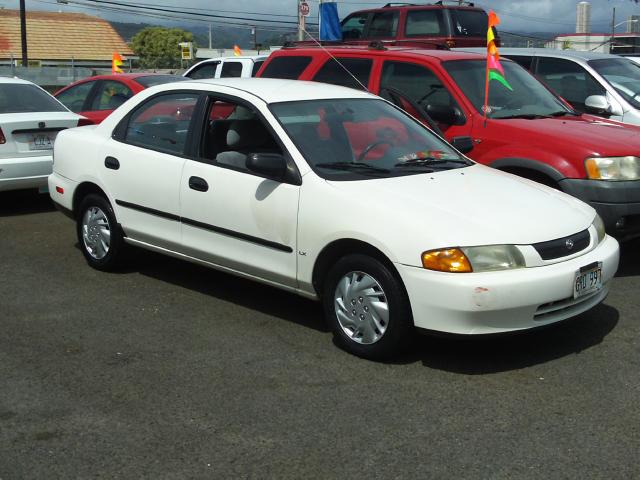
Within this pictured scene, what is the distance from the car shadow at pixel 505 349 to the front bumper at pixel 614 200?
1.19 metres

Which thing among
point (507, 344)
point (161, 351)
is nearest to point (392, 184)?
point (507, 344)

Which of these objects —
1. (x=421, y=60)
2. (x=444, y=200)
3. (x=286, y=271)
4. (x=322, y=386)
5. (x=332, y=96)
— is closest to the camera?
(x=322, y=386)

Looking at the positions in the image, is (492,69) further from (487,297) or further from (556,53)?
(487,297)

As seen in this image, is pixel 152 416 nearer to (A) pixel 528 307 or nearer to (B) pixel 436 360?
(B) pixel 436 360

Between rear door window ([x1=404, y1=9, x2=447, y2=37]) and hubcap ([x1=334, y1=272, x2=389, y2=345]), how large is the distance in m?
9.87

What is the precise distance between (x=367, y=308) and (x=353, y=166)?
0.99 m

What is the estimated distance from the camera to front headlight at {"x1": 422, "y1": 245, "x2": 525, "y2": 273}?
15.4ft

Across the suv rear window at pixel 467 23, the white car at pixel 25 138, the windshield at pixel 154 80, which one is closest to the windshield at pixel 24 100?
the white car at pixel 25 138

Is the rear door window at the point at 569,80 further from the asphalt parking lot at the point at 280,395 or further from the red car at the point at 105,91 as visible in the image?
the red car at the point at 105,91

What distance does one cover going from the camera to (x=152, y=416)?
4.35 metres

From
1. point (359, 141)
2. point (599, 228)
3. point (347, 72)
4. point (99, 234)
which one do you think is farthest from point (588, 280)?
point (347, 72)

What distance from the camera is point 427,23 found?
47.6ft

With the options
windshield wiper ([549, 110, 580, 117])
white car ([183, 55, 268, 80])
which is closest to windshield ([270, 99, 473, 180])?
windshield wiper ([549, 110, 580, 117])

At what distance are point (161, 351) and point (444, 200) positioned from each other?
74.6 inches
